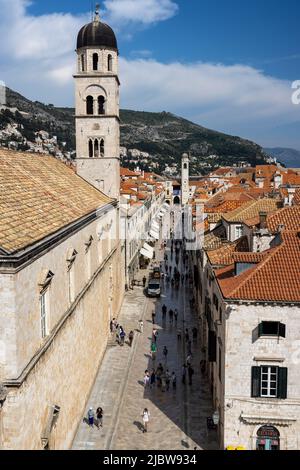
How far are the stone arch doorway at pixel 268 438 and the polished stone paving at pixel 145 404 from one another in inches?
93.8

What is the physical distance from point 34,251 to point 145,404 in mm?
12929

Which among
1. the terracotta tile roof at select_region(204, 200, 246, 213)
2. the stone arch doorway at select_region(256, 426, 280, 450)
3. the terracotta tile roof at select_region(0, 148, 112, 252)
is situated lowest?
the stone arch doorway at select_region(256, 426, 280, 450)

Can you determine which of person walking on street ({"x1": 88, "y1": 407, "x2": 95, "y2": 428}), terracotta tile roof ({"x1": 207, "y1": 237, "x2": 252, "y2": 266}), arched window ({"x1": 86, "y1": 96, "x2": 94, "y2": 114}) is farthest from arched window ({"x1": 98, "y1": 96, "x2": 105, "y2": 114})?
person walking on street ({"x1": 88, "y1": 407, "x2": 95, "y2": 428})

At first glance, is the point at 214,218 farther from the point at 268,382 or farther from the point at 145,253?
the point at 268,382

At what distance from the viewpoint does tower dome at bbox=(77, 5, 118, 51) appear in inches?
1400

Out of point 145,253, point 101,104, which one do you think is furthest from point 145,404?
point 145,253

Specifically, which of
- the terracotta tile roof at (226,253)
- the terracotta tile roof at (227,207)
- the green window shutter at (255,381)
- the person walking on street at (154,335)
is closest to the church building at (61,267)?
the person walking on street at (154,335)

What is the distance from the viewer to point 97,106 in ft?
121

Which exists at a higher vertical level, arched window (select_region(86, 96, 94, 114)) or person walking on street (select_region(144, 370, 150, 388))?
arched window (select_region(86, 96, 94, 114))

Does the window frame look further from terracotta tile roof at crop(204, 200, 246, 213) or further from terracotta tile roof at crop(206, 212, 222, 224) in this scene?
terracotta tile roof at crop(204, 200, 246, 213)

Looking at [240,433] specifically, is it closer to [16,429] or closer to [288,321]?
[288,321]

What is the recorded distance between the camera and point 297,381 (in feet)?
60.1

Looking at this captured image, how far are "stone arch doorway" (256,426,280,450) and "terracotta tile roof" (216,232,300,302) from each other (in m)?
5.02

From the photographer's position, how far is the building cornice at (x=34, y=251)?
12938 millimetres
